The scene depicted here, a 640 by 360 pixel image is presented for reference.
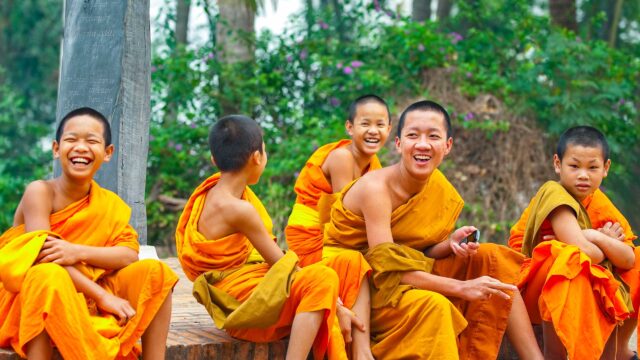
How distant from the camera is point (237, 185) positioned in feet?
12.8

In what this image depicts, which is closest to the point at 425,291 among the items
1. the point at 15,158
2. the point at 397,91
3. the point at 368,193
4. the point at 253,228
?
the point at 368,193

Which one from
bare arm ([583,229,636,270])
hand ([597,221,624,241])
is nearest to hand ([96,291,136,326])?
bare arm ([583,229,636,270])

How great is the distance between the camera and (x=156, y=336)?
340cm

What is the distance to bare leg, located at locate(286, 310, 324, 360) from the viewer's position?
353cm

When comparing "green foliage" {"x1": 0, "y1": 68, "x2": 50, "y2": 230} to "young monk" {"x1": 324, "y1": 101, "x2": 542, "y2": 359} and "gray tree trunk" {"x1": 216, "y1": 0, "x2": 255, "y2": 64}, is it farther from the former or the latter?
"young monk" {"x1": 324, "y1": 101, "x2": 542, "y2": 359}

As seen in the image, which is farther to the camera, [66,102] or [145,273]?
[66,102]

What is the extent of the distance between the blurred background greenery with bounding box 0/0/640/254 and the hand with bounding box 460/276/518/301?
482 cm

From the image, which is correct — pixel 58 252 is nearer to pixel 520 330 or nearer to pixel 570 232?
pixel 520 330

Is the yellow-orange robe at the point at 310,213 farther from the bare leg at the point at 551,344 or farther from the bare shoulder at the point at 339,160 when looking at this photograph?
the bare leg at the point at 551,344

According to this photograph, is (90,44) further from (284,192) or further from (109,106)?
(284,192)

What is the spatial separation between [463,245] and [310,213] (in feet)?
4.93

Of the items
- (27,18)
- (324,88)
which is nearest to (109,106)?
(324,88)

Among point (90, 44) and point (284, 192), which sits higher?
point (90, 44)

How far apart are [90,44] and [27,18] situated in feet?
37.8
